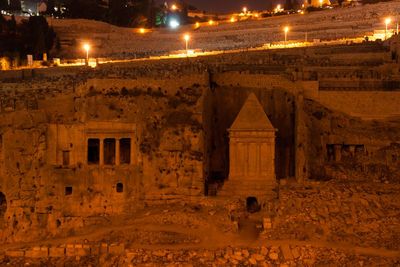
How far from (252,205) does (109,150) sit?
5.44m

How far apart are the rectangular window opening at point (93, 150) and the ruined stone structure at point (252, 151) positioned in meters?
4.83

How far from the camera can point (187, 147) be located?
1944 cm

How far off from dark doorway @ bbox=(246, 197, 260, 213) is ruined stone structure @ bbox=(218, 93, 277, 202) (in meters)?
0.54

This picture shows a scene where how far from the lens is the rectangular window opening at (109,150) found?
20422mm

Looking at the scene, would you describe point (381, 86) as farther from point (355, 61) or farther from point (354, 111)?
point (355, 61)

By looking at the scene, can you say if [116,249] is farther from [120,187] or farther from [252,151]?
[252,151]

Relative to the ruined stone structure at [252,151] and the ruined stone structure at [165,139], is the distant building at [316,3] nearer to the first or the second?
the ruined stone structure at [165,139]

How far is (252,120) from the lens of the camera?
20.0 m

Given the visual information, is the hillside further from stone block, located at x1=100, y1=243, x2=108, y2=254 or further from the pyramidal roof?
stone block, located at x1=100, y1=243, x2=108, y2=254

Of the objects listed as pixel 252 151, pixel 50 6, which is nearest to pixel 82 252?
pixel 252 151

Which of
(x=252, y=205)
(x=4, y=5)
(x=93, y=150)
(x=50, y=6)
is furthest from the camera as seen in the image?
(x=50, y=6)

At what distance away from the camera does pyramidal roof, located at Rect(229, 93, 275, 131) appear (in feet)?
65.3

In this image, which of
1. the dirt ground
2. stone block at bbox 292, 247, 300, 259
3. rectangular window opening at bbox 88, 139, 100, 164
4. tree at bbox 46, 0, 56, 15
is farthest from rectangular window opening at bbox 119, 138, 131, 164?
tree at bbox 46, 0, 56, 15

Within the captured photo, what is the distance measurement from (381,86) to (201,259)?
11.0 meters
